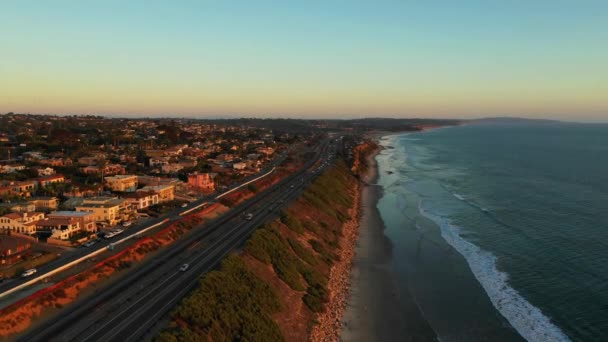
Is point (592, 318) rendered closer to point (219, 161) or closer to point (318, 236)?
point (318, 236)

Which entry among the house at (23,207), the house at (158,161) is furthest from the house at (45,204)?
the house at (158,161)

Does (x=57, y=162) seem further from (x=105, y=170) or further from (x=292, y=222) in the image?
(x=292, y=222)

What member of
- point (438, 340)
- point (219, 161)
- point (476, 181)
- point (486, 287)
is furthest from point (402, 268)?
point (219, 161)

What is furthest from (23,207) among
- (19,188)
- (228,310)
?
(228,310)

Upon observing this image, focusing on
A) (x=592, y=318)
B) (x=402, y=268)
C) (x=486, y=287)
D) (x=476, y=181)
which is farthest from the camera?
(x=476, y=181)

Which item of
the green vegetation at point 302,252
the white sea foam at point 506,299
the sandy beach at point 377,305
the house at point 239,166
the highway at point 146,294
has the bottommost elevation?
the sandy beach at point 377,305

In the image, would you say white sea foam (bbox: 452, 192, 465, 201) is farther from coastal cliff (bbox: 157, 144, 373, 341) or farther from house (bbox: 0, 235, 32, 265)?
house (bbox: 0, 235, 32, 265)

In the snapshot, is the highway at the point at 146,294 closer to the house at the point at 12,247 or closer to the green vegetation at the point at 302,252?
the green vegetation at the point at 302,252
